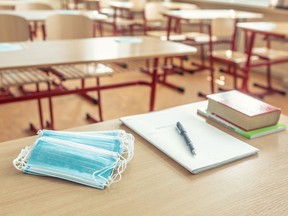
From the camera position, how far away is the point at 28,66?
1.59 m

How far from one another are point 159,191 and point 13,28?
2183 millimetres

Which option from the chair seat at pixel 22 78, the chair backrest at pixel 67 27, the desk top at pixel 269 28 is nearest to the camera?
the chair seat at pixel 22 78

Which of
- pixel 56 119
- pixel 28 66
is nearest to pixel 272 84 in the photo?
pixel 56 119

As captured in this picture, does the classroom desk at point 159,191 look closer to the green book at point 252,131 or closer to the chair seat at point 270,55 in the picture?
the green book at point 252,131

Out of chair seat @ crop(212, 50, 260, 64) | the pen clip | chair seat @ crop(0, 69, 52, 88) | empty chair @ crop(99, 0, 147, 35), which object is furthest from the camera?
empty chair @ crop(99, 0, 147, 35)

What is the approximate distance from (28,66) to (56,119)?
4.22 feet

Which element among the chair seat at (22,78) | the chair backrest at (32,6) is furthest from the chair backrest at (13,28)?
the chair backrest at (32,6)

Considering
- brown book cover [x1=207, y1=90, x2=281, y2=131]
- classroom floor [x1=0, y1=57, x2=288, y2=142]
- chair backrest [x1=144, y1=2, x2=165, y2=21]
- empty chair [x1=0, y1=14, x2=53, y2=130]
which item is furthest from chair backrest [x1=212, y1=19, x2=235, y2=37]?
brown book cover [x1=207, y1=90, x2=281, y2=131]

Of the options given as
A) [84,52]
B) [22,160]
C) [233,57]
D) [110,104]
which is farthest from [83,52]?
[233,57]

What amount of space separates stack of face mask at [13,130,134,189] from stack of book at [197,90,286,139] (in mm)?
321

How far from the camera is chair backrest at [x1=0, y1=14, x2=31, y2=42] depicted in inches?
96.4

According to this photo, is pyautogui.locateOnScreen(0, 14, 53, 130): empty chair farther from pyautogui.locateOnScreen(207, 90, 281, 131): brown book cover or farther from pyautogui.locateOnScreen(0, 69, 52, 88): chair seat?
pyautogui.locateOnScreen(207, 90, 281, 131): brown book cover

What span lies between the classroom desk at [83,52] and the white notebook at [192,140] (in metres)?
0.83

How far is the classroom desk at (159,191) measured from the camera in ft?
2.06
